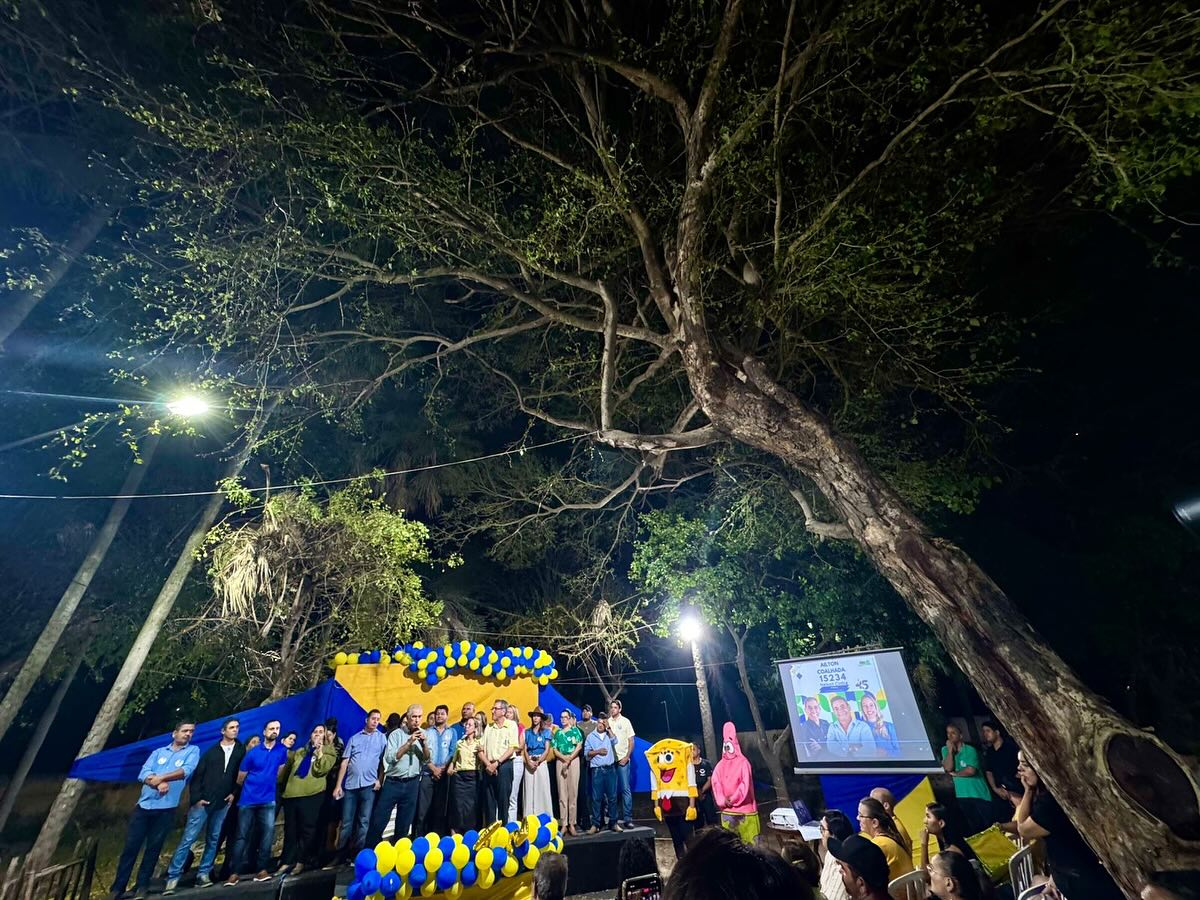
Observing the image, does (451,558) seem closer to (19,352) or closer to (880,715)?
(880,715)

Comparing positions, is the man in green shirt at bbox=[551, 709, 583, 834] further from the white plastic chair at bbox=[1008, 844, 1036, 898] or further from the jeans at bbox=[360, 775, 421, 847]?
the white plastic chair at bbox=[1008, 844, 1036, 898]

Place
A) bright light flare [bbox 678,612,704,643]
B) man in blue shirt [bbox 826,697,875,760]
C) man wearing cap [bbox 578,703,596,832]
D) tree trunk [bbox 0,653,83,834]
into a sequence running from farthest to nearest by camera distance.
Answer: bright light flare [bbox 678,612,704,643] → tree trunk [bbox 0,653,83,834] → man wearing cap [bbox 578,703,596,832] → man in blue shirt [bbox 826,697,875,760]

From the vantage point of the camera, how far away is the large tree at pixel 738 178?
419 cm

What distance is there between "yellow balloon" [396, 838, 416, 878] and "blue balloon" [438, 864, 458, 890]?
29 centimetres

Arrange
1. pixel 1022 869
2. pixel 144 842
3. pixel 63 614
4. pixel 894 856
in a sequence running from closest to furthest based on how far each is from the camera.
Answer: pixel 894 856, pixel 1022 869, pixel 144 842, pixel 63 614

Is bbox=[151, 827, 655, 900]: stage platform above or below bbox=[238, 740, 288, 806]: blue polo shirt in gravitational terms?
below

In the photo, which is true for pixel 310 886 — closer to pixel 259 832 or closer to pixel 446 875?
pixel 259 832

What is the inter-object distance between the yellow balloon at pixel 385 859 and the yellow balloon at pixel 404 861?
0.03 metres

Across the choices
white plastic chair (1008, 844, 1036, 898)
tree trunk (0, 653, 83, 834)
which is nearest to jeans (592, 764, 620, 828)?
white plastic chair (1008, 844, 1036, 898)

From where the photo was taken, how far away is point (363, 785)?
233 inches

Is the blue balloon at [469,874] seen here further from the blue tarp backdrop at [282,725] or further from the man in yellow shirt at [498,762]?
the blue tarp backdrop at [282,725]

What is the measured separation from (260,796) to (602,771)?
4085 millimetres

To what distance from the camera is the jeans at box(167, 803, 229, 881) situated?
514cm

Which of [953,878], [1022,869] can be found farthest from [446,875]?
[1022,869]
